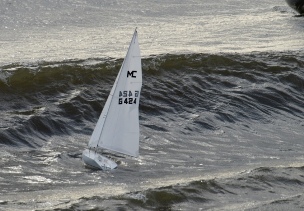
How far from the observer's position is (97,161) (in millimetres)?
20078

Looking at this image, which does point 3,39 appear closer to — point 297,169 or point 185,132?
point 185,132

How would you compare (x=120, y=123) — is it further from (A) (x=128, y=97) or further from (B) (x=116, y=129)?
(A) (x=128, y=97)

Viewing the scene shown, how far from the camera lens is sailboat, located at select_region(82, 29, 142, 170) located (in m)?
20.1

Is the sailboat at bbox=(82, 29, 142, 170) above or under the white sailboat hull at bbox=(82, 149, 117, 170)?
above

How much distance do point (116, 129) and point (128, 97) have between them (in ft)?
2.66

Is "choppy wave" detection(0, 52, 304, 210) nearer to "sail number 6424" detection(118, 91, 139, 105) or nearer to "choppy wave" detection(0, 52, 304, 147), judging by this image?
"choppy wave" detection(0, 52, 304, 147)

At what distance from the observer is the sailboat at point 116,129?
20.1m

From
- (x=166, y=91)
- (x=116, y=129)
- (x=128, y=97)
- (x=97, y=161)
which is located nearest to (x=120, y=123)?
(x=116, y=129)

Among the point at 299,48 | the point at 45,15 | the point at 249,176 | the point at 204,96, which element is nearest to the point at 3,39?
the point at 45,15

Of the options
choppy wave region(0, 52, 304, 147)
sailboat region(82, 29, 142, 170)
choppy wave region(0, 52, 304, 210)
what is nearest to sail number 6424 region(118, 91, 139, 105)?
sailboat region(82, 29, 142, 170)

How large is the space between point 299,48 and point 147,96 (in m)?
8.53

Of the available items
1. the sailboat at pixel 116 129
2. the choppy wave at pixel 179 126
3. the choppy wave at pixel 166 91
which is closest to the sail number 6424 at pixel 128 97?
the sailboat at pixel 116 129

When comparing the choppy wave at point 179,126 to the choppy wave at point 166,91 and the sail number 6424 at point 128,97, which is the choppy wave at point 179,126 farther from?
the sail number 6424 at point 128,97

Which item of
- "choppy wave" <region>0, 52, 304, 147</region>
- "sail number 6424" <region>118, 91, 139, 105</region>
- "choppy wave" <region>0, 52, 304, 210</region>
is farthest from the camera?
"choppy wave" <region>0, 52, 304, 147</region>
